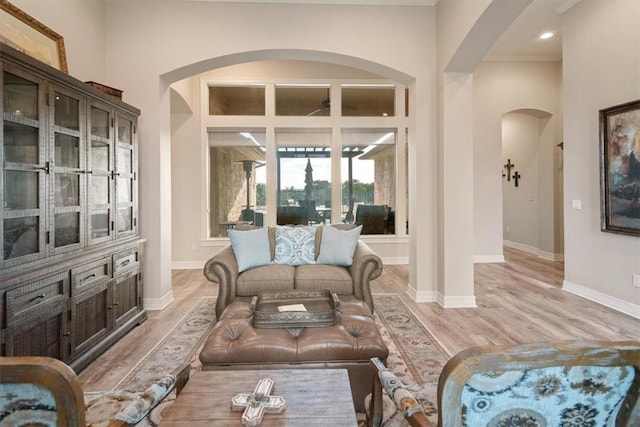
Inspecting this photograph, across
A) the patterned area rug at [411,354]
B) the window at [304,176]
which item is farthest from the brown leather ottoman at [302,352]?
the window at [304,176]

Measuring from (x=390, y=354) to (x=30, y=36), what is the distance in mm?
3949

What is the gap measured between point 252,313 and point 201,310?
5.59 feet

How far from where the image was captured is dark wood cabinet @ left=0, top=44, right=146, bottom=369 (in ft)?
6.44

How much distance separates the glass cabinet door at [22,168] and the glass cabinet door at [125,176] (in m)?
0.93

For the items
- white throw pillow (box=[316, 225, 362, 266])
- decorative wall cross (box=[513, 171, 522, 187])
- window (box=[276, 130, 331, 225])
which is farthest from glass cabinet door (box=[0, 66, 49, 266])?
decorative wall cross (box=[513, 171, 522, 187])

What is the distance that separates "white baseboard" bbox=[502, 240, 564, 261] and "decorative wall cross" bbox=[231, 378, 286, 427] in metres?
7.05

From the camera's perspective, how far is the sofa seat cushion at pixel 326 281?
Result: 329cm

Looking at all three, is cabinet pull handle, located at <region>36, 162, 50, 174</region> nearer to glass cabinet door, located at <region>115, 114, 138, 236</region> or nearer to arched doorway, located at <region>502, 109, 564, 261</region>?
glass cabinet door, located at <region>115, 114, 138, 236</region>

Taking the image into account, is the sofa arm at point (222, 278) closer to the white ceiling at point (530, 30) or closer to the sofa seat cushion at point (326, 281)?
the sofa seat cushion at point (326, 281)

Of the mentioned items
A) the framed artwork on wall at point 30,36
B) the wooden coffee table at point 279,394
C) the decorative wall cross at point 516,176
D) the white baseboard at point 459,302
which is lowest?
the white baseboard at point 459,302

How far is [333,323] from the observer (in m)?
2.09

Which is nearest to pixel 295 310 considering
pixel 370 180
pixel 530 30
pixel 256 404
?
pixel 256 404

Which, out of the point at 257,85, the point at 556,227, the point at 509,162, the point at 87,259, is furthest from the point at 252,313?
the point at 509,162

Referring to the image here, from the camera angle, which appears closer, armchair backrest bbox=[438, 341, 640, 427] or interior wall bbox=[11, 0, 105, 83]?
armchair backrest bbox=[438, 341, 640, 427]
